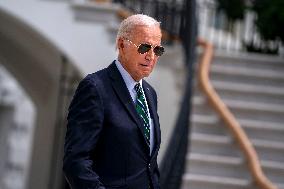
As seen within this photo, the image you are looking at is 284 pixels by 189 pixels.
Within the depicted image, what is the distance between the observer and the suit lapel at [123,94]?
304 centimetres

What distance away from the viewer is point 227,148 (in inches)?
330

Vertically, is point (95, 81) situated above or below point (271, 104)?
above

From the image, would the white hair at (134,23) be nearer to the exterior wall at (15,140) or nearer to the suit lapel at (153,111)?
the suit lapel at (153,111)

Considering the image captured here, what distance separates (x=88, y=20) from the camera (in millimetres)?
8953

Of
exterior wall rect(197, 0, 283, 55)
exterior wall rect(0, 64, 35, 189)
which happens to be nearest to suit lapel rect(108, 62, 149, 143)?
exterior wall rect(197, 0, 283, 55)

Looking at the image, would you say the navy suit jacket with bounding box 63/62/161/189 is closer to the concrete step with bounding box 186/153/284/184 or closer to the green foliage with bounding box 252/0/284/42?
the concrete step with bounding box 186/153/284/184

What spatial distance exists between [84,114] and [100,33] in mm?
5995

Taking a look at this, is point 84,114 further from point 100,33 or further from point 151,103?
point 100,33

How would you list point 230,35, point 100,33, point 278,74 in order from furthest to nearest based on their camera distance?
point 230,35 → point 278,74 → point 100,33

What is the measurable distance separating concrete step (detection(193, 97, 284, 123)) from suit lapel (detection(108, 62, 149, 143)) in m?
5.91

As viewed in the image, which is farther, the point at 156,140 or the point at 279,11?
the point at 279,11

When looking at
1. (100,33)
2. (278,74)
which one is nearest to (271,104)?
(278,74)

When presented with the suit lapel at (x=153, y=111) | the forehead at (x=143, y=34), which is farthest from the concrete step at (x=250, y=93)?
the forehead at (x=143, y=34)

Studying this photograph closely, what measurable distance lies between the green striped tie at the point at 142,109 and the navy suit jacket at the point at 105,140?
54 mm
